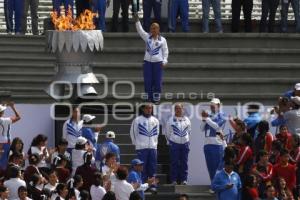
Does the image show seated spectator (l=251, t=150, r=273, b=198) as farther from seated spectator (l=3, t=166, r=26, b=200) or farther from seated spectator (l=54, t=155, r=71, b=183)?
seated spectator (l=3, t=166, r=26, b=200)

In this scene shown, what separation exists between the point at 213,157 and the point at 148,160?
1157 mm

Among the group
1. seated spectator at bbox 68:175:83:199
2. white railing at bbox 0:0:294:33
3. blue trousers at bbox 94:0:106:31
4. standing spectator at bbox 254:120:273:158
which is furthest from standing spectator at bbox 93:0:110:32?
seated spectator at bbox 68:175:83:199

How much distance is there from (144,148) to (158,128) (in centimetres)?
44

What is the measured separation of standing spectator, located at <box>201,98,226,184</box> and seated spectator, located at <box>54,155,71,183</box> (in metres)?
2.93

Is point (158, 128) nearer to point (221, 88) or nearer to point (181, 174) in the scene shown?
point (181, 174)

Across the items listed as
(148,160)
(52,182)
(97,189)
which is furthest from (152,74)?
(52,182)

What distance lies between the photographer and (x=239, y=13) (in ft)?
134

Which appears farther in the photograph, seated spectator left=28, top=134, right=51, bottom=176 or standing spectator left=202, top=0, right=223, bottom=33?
standing spectator left=202, top=0, right=223, bottom=33

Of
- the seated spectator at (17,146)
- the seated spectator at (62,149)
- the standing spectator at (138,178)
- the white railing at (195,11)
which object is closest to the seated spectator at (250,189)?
the standing spectator at (138,178)

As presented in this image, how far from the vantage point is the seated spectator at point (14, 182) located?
3145 centimetres

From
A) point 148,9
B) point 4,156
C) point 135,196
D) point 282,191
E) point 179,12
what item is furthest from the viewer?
point 179,12

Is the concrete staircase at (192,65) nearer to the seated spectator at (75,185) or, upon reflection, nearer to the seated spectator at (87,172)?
the seated spectator at (87,172)

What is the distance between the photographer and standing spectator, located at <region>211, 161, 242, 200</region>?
32500mm

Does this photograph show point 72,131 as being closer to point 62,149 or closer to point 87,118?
point 87,118
